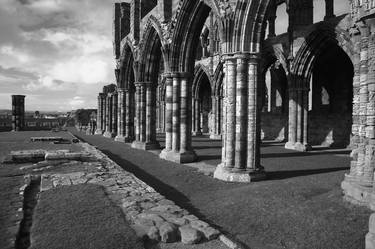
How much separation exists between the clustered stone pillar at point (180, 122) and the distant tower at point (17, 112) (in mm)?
27749

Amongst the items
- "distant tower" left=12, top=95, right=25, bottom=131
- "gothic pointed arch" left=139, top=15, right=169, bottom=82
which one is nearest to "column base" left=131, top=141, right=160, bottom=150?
"gothic pointed arch" left=139, top=15, right=169, bottom=82

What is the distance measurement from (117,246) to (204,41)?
79.6ft

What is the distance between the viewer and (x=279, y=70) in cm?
2270

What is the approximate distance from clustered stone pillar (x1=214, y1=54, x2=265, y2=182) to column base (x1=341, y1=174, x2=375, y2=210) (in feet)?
8.48

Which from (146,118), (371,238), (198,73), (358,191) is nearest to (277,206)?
(358,191)

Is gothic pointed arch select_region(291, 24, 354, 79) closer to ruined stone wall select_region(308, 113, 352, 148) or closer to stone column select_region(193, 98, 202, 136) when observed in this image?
ruined stone wall select_region(308, 113, 352, 148)

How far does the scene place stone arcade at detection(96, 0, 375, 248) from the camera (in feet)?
20.7

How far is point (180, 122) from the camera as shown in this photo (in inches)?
476

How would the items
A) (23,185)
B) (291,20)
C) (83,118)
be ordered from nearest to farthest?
(23,185) → (291,20) → (83,118)

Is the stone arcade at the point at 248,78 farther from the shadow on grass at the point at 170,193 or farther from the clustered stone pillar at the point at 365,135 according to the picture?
the shadow on grass at the point at 170,193

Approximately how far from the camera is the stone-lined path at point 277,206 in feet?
14.8

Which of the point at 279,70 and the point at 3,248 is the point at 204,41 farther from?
the point at 3,248

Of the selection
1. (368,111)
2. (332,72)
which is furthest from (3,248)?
(332,72)

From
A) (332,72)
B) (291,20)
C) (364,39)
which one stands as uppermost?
(291,20)
